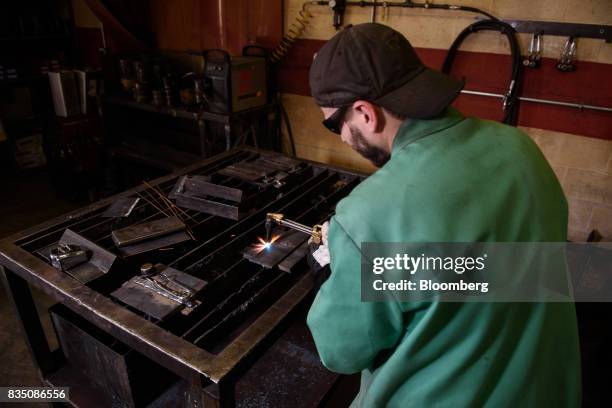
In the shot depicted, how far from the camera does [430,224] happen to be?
2.55 feet

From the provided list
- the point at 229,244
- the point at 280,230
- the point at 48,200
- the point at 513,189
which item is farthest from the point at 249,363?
the point at 48,200

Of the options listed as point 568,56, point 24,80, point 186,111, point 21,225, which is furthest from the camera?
point 24,80

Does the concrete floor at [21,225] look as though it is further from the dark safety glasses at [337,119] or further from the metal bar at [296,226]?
the dark safety glasses at [337,119]

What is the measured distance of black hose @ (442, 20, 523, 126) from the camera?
244 cm

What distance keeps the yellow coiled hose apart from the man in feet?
7.74

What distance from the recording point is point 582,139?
250 centimetres

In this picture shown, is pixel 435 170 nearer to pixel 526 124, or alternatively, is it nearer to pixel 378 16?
pixel 526 124

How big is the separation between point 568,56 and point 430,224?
7.09 feet

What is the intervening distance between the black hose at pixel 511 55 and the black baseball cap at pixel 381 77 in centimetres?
177

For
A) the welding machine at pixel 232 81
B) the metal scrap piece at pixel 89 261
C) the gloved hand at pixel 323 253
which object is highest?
the welding machine at pixel 232 81

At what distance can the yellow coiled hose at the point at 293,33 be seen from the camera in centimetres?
315

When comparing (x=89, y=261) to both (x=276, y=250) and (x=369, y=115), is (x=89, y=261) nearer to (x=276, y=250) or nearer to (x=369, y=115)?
(x=276, y=250)

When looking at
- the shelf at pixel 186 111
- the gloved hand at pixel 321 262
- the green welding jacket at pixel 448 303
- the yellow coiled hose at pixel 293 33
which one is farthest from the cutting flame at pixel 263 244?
the yellow coiled hose at pixel 293 33

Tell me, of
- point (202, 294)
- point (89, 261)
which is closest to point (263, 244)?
point (202, 294)
